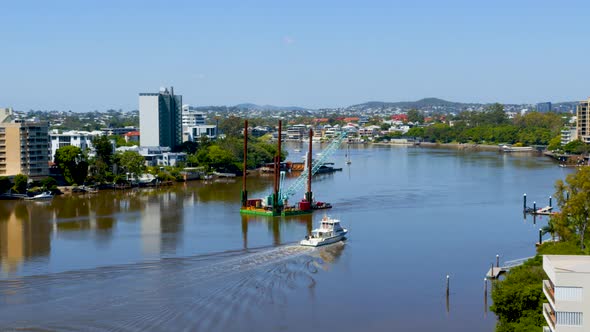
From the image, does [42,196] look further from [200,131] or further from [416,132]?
[416,132]

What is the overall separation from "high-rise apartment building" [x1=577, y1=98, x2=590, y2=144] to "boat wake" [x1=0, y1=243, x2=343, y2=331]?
23098 mm

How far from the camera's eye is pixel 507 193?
17.9m

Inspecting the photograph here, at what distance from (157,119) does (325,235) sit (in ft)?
56.8

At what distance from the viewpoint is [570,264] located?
5.62m

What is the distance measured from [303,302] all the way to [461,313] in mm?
1584

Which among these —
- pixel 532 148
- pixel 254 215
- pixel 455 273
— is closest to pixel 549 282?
pixel 455 273

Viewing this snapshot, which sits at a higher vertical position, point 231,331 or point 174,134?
point 174,134

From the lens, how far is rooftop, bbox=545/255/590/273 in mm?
5335

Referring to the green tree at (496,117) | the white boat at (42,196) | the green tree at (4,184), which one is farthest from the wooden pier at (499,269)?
the green tree at (496,117)

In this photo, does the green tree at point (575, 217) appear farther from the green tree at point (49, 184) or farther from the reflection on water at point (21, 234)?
the green tree at point (49, 184)

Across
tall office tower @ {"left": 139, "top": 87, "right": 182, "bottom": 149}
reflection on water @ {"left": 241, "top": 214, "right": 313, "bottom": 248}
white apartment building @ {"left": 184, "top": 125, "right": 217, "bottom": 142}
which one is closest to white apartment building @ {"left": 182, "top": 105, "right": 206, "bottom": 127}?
white apartment building @ {"left": 184, "top": 125, "right": 217, "bottom": 142}

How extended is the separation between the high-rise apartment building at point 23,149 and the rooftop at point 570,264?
15200 millimetres

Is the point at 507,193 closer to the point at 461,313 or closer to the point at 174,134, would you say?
the point at 461,313

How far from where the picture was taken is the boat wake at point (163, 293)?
25.5 feet
